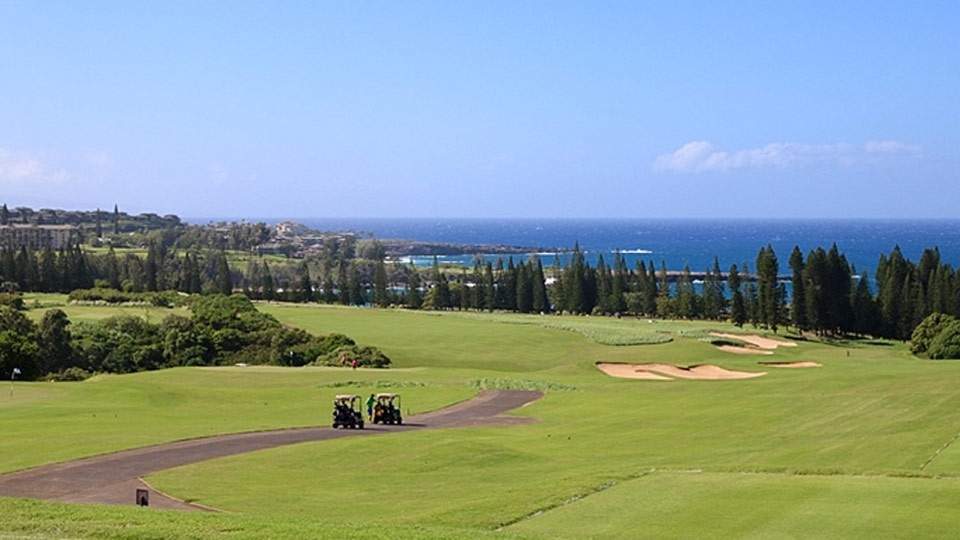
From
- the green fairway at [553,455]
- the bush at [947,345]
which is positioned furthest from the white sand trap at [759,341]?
the green fairway at [553,455]

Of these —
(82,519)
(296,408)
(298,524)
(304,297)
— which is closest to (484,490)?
(298,524)

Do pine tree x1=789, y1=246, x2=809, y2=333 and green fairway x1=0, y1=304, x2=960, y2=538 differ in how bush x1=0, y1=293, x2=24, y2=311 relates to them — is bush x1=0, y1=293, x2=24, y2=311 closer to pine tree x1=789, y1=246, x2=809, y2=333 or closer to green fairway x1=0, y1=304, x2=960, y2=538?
green fairway x1=0, y1=304, x2=960, y2=538

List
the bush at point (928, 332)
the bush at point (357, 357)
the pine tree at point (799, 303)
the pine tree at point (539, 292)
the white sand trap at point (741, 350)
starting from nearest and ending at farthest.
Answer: the bush at point (357, 357) < the white sand trap at point (741, 350) < the bush at point (928, 332) < the pine tree at point (799, 303) < the pine tree at point (539, 292)

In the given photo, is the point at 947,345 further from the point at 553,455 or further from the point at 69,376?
the point at 69,376

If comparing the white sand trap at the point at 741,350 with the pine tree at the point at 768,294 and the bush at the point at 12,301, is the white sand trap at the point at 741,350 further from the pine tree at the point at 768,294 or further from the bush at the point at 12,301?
the bush at the point at 12,301

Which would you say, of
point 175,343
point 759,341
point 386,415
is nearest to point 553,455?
point 386,415

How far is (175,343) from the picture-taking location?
76.9 m

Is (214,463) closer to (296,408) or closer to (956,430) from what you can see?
(296,408)

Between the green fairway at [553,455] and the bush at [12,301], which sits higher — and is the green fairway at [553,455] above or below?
below

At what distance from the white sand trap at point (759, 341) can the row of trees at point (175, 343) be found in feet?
95.3

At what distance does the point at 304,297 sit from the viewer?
145m

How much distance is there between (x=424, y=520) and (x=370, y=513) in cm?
194

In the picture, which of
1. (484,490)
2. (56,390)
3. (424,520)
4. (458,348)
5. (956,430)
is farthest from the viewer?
(458,348)

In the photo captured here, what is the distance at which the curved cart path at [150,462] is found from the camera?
928 inches
